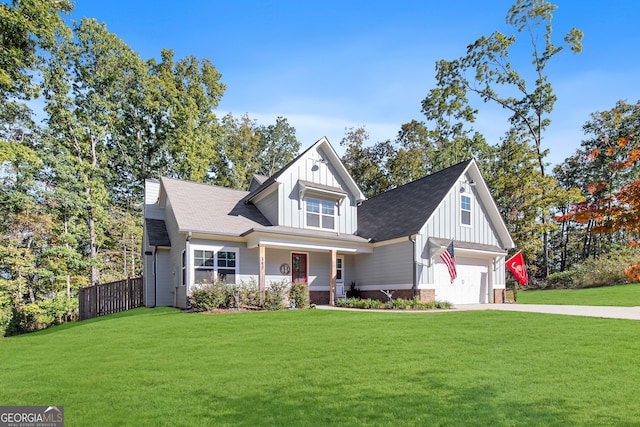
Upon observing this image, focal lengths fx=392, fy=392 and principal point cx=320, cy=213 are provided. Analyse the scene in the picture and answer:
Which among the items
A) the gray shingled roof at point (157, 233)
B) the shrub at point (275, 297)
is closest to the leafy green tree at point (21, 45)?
the gray shingled roof at point (157, 233)

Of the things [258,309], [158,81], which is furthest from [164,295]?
[158,81]

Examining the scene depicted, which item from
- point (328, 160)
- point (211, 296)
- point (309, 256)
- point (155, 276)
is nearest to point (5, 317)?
point (155, 276)

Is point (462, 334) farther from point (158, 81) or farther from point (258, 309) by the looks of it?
point (158, 81)

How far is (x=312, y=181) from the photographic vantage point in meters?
19.6

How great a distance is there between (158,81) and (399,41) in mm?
26775

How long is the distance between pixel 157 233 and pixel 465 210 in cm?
1553

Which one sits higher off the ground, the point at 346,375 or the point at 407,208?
the point at 407,208

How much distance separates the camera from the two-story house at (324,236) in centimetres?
1667

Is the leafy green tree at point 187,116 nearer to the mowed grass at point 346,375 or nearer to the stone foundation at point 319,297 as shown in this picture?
the stone foundation at point 319,297

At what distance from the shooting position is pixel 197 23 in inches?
541

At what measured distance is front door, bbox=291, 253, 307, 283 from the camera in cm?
1848

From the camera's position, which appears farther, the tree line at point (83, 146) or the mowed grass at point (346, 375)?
the tree line at point (83, 146)

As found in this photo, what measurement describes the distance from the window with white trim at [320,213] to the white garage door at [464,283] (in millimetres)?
5596

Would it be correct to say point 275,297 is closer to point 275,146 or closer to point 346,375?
point 346,375
